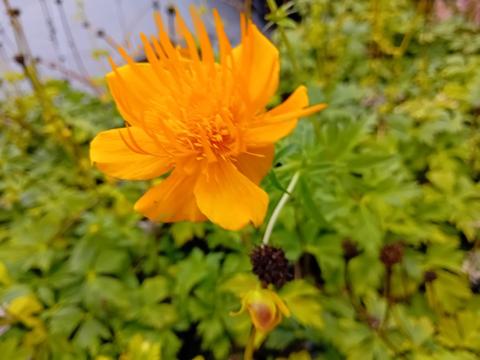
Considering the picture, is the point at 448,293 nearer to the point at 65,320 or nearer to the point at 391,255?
the point at 391,255

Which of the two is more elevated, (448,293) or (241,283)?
(241,283)

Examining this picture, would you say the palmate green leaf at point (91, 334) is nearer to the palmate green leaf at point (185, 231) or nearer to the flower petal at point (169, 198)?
the palmate green leaf at point (185, 231)

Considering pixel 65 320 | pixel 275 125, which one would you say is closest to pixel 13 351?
pixel 65 320

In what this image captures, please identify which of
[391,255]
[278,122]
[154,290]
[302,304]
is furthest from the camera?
[154,290]

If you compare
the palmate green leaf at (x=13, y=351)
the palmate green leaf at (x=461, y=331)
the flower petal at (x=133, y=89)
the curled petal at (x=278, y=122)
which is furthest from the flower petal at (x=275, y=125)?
the palmate green leaf at (x=13, y=351)

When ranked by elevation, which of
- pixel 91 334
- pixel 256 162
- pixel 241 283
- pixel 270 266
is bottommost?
pixel 91 334

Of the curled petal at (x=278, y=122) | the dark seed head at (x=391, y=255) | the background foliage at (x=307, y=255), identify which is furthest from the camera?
the background foliage at (x=307, y=255)

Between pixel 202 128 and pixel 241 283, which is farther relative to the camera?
pixel 241 283

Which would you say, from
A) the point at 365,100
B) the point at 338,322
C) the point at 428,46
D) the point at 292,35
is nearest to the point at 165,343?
the point at 338,322
